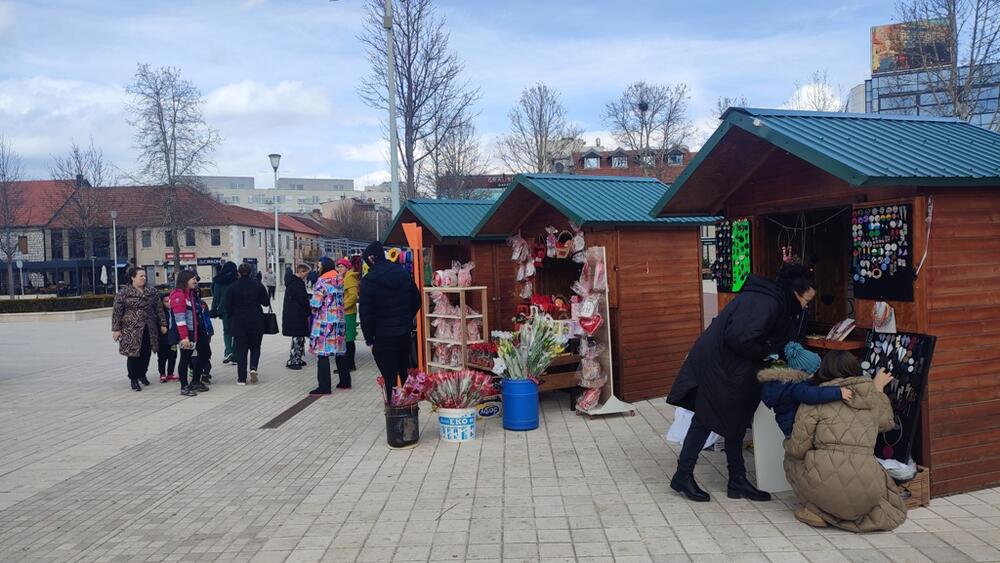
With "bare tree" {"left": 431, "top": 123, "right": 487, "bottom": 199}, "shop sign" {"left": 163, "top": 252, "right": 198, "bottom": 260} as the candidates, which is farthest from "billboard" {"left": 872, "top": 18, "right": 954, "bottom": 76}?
"shop sign" {"left": 163, "top": 252, "right": 198, "bottom": 260}

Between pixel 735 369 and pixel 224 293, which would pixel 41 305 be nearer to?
pixel 224 293

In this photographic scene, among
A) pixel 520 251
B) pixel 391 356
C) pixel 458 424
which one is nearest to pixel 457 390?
pixel 458 424

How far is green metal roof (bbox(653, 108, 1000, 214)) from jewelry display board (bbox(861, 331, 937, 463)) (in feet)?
3.67

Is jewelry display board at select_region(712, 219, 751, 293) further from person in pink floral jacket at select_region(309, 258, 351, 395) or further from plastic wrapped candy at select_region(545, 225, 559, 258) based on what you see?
person in pink floral jacket at select_region(309, 258, 351, 395)

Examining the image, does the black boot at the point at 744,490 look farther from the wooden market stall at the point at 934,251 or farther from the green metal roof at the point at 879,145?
the green metal roof at the point at 879,145

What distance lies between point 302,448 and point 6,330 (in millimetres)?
20717

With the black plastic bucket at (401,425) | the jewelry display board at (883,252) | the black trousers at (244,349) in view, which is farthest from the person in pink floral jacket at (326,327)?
the jewelry display board at (883,252)

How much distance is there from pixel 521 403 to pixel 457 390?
0.76 meters

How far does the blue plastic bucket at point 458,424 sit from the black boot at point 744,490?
2.75 metres

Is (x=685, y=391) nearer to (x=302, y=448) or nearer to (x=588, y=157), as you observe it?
(x=302, y=448)

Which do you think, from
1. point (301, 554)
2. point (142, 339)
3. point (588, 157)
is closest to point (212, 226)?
point (588, 157)

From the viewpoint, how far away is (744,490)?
528 centimetres

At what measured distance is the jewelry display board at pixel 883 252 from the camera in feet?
16.6

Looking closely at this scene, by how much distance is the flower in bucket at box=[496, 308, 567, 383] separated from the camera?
7578mm
